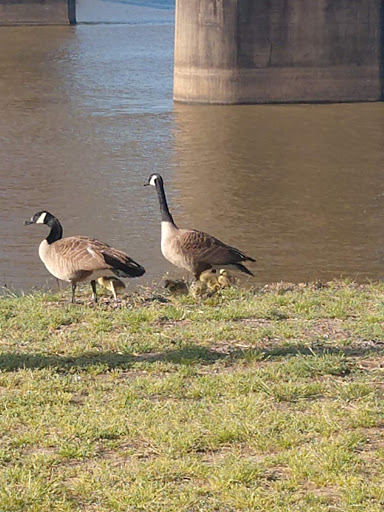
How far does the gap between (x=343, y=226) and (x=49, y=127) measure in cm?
1059

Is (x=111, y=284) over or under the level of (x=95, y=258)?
under

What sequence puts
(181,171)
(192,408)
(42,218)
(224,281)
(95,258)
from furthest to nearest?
1. (181,171)
2. (42,218)
3. (224,281)
4. (95,258)
5. (192,408)

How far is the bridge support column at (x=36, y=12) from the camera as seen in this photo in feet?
144

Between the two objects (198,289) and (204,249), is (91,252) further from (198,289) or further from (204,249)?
(204,249)

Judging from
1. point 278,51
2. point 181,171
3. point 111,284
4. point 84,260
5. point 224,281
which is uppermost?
point 278,51

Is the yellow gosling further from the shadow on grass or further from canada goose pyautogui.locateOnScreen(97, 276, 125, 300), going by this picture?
the shadow on grass

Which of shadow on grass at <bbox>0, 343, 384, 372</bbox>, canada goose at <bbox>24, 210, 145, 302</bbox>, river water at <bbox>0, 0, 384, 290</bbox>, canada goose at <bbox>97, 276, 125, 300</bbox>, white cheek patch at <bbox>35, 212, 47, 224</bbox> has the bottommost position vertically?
river water at <bbox>0, 0, 384, 290</bbox>

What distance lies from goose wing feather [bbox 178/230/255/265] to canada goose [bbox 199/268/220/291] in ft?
0.35

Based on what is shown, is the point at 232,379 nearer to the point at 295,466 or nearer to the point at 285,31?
the point at 295,466

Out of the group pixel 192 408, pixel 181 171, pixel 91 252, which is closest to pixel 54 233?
pixel 91 252

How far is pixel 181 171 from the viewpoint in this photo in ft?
67.1

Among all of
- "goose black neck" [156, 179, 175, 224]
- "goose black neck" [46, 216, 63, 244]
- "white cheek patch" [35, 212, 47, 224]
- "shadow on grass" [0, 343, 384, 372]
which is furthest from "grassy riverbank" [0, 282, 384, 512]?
"goose black neck" [156, 179, 175, 224]

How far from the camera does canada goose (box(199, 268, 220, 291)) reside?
9133 mm

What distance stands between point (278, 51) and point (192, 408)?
22.8 m
